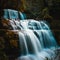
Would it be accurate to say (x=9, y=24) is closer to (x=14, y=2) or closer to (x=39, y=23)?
(x=14, y=2)

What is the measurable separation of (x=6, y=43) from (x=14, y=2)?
79cm

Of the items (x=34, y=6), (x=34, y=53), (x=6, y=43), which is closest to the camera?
(x=6, y=43)

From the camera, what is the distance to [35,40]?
604 cm

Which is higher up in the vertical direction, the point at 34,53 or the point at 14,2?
the point at 14,2

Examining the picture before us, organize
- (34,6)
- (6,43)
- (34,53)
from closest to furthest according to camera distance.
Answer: (6,43) < (34,53) < (34,6)

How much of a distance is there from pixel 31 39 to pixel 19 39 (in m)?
0.36

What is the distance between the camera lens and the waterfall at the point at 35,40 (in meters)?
5.72

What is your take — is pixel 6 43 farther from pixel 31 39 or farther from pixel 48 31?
pixel 48 31

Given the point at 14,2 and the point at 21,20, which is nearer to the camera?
the point at 14,2

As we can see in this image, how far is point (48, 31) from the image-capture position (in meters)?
6.41

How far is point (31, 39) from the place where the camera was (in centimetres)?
596

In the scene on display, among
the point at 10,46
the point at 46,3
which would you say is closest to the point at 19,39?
the point at 10,46

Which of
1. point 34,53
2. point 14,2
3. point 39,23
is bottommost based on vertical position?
point 34,53

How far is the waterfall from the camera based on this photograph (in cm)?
572
